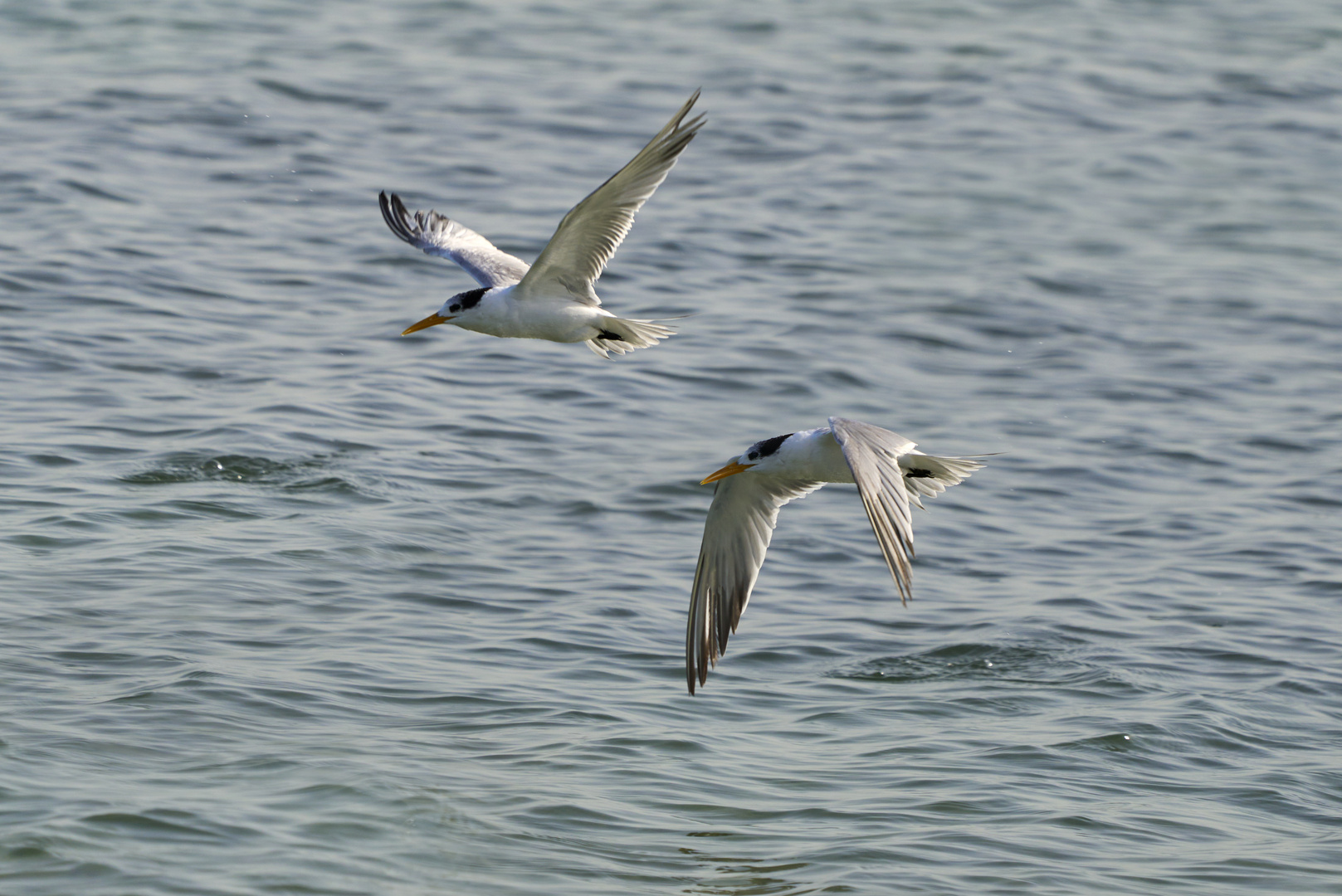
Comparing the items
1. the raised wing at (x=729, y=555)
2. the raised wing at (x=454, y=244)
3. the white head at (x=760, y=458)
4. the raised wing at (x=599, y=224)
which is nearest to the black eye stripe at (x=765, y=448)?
the white head at (x=760, y=458)

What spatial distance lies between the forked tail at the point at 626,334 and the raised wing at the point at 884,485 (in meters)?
1.41

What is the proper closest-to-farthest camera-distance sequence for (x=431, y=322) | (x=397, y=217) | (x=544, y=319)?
(x=544, y=319) < (x=431, y=322) < (x=397, y=217)

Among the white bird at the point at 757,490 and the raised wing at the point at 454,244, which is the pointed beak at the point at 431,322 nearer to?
the raised wing at the point at 454,244

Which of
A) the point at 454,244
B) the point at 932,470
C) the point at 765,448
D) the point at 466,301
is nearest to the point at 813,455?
the point at 765,448

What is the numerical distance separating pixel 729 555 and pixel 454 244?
259 cm

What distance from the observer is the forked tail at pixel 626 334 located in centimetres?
777

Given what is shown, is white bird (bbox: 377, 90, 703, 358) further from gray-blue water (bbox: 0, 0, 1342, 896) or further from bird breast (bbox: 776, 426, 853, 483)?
gray-blue water (bbox: 0, 0, 1342, 896)

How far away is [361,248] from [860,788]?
8.71m

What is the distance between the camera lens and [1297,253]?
15938 mm

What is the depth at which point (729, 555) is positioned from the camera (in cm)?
745

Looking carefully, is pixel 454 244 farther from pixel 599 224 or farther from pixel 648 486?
pixel 648 486

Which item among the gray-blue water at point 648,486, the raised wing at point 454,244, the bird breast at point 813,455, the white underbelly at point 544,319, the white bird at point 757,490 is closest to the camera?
the gray-blue water at point 648,486

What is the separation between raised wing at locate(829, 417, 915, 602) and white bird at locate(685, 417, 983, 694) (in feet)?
0.03

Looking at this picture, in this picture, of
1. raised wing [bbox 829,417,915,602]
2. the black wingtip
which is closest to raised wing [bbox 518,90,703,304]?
raised wing [bbox 829,417,915,602]
